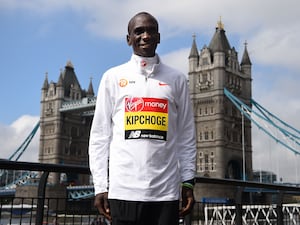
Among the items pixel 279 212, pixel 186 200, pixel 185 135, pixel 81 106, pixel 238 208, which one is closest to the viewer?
pixel 186 200

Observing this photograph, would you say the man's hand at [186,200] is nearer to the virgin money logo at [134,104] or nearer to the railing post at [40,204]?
the virgin money logo at [134,104]

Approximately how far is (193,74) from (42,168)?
4217 centimetres

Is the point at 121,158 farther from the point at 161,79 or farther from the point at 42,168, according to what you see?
the point at 42,168

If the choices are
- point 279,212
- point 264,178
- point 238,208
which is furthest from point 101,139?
point 264,178

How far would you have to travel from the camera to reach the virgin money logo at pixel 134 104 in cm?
194

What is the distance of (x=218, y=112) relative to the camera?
4212 centimetres

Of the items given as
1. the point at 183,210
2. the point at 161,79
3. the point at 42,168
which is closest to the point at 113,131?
the point at 161,79

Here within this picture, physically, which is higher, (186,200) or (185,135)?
(185,135)

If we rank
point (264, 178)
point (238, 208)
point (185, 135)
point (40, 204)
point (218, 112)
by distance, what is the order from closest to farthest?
1. point (185, 135)
2. point (40, 204)
3. point (238, 208)
4. point (218, 112)
5. point (264, 178)

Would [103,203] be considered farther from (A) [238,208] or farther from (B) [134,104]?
(A) [238,208]

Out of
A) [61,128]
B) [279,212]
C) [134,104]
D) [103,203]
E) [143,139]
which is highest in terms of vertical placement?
[61,128]

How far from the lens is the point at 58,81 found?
5662 centimetres

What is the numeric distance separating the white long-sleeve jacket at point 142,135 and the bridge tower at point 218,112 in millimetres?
38155

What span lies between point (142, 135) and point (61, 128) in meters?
52.5
